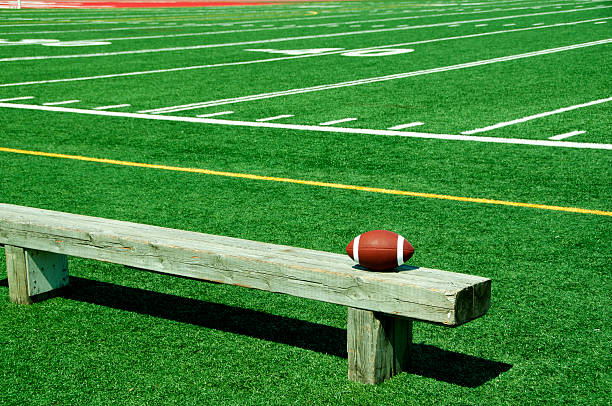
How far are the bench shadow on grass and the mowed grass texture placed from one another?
17 millimetres

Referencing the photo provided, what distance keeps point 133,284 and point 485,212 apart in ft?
10.3

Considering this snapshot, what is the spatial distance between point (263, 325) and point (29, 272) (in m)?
1.43

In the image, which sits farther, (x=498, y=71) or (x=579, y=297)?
(x=498, y=71)

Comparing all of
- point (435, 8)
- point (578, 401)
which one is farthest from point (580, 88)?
point (435, 8)

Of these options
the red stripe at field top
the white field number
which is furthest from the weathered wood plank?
the red stripe at field top

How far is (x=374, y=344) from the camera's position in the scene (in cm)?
423

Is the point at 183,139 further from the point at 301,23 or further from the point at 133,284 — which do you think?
the point at 301,23

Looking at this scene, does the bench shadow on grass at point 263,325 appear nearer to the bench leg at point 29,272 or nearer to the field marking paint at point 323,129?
the bench leg at point 29,272

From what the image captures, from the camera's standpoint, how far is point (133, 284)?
19.4 ft

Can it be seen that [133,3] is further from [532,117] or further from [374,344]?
[374,344]

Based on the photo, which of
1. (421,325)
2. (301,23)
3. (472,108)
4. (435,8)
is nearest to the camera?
(421,325)

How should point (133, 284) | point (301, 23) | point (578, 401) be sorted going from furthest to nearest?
point (301, 23) → point (133, 284) → point (578, 401)

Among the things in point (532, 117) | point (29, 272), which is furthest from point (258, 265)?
point (532, 117)

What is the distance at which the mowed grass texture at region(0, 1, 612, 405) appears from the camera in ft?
14.7
